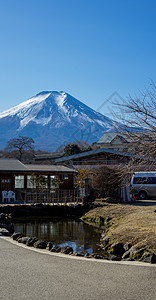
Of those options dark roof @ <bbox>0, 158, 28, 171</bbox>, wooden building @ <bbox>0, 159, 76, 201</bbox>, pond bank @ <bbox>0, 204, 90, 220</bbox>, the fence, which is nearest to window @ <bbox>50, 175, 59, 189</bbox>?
wooden building @ <bbox>0, 159, 76, 201</bbox>

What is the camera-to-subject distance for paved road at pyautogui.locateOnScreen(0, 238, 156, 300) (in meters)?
4.74

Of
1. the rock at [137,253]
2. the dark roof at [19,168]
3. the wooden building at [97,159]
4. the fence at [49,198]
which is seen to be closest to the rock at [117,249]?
the rock at [137,253]

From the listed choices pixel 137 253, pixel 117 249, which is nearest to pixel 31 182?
pixel 117 249

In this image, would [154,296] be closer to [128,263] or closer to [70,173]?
[128,263]

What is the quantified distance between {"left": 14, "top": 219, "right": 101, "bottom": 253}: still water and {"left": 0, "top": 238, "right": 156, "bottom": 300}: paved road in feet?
13.6

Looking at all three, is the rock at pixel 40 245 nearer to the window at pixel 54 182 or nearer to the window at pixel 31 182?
the window at pixel 31 182

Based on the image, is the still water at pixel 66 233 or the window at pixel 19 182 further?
the window at pixel 19 182

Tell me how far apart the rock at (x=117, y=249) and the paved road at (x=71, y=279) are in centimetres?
329

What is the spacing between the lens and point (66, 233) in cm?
1452

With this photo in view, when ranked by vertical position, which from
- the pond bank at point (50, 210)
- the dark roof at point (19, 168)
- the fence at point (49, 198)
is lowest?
the pond bank at point (50, 210)

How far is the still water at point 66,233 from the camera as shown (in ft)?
39.0

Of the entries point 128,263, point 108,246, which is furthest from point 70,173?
point 128,263

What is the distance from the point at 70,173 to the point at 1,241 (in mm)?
18562

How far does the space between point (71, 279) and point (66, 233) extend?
9178 millimetres
